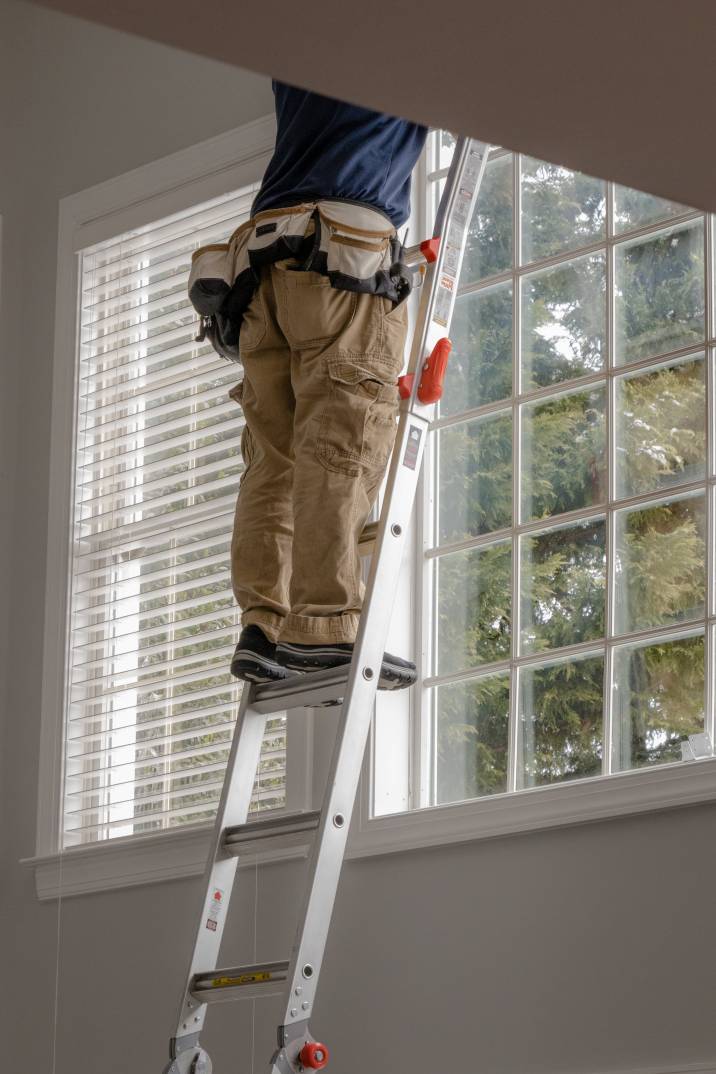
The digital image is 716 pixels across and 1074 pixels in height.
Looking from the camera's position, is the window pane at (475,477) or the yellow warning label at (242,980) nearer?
the yellow warning label at (242,980)

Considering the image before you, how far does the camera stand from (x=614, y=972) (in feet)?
8.70

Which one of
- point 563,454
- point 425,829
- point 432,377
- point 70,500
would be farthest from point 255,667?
point 70,500

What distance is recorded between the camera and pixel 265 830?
244 cm

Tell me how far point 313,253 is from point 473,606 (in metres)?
1.02

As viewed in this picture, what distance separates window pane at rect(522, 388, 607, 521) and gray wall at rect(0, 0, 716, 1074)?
72 cm

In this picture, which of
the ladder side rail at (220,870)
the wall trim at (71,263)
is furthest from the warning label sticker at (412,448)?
the wall trim at (71,263)

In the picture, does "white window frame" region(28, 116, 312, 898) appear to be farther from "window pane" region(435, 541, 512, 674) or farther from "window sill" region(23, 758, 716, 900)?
"window pane" region(435, 541, 512, 674)

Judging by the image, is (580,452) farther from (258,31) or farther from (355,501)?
(258,31)

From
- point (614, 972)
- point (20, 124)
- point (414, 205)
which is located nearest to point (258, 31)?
point (614, 972)

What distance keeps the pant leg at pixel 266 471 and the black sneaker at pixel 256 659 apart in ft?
0.17

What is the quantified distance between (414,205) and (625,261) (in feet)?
2.16

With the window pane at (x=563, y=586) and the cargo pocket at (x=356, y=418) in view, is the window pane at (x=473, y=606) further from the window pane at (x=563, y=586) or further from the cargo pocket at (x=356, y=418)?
the cargo pocket at (x=356, y=418)

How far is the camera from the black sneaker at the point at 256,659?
251cm

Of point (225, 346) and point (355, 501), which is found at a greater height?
point (225, 346)
